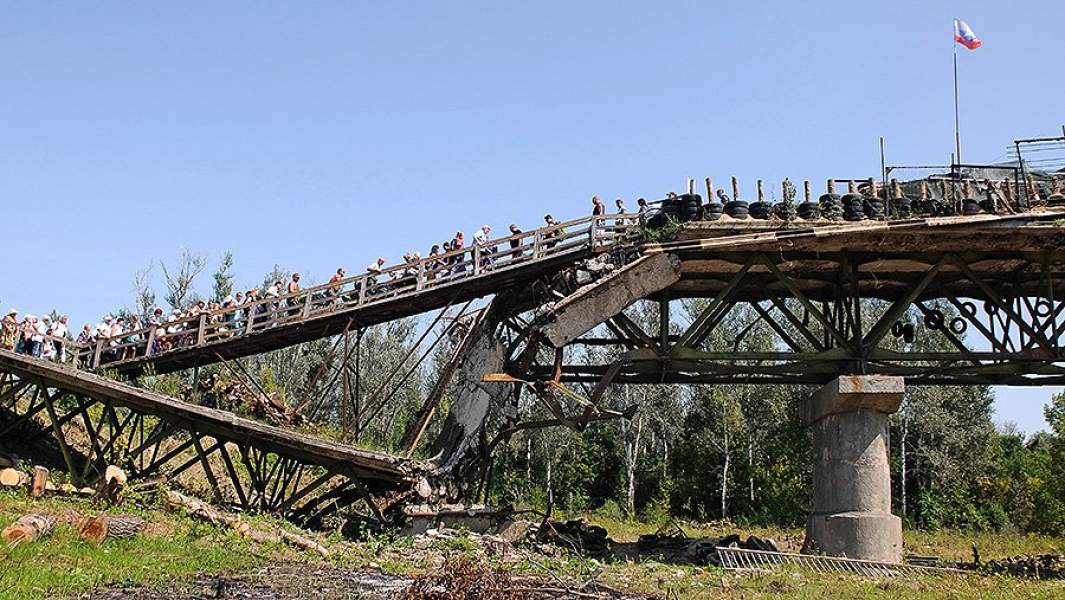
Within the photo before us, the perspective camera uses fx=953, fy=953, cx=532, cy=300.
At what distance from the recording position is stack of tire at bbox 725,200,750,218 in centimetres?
2031

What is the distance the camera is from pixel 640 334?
70.2 ft

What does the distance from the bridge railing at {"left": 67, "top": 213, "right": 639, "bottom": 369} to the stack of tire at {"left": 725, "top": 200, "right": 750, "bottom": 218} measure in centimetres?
217

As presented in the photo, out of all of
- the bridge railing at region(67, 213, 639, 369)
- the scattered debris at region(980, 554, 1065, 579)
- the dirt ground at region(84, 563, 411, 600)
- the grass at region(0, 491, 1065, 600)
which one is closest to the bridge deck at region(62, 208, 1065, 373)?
the bridge railing at region(67, 213, 639, 369)

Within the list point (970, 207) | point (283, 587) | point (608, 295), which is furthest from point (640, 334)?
point (283, 587)

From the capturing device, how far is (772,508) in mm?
47250

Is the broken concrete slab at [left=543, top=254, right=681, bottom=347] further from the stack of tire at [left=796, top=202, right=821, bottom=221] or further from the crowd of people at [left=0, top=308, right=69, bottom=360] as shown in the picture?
the crowd of people at [left=0, top=308, right=69, bottom=360]

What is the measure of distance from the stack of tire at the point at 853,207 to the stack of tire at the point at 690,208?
3002 mm

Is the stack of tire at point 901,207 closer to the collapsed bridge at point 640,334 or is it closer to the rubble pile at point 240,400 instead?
Result: the collapsed bridge at point 640,334

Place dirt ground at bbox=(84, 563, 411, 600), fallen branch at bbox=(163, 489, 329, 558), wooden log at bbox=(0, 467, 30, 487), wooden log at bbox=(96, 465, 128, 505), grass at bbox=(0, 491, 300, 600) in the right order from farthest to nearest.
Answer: wooden log at bbox=(0, 467, 30, 487), wooden log at bbox=(96, 465, 128, 505), fallen branch at bbox=(163, 489, 329, 558), grass at bbox=(0, 491, 300, 600), dirt ground at bbox=(84, 563, 411, 600)

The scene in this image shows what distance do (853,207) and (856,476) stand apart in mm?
5664

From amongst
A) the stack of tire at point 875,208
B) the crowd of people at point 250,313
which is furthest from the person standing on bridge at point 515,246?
the stack of tire at point 875,208

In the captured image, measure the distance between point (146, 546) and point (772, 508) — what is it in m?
37.6

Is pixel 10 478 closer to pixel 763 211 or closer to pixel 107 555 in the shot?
pixel 107 555

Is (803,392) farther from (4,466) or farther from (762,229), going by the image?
(4,466)
